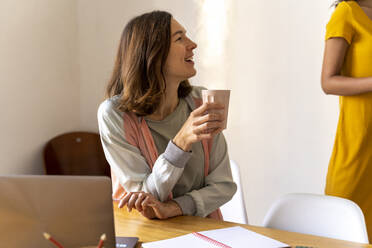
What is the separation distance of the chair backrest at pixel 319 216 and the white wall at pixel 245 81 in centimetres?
135

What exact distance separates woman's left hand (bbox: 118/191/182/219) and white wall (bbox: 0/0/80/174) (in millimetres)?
1703

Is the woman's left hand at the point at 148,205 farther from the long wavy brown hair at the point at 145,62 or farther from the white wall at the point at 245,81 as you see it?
the white wall at the point at 245,81

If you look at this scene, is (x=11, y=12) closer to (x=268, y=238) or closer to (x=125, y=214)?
(x=125, y=214)

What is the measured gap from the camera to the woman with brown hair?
4.57 feet

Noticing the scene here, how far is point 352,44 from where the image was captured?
1.82 metres

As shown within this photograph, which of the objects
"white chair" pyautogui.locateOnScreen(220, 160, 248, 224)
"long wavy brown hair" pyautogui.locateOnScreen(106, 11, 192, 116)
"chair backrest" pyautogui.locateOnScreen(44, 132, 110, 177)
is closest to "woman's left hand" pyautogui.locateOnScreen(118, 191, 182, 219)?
"long wavy brown hair" pyautogui.locateOnScreen(106, 11, 192, 116)

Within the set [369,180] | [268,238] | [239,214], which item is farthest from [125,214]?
[369,180]

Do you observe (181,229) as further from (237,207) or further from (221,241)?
(237,207)

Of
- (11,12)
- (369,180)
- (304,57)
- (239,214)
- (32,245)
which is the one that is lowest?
(239,214)

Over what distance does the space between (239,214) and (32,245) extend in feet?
3.72

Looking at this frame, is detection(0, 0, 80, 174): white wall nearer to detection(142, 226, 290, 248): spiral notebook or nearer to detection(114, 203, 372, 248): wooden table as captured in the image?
detection(114, 203, 372, 248): wooden table

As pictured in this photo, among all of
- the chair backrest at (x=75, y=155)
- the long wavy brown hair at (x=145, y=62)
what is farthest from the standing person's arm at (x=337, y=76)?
the chair backrest at (x=75, y=155)

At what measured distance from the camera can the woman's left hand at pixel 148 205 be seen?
128 centimetres

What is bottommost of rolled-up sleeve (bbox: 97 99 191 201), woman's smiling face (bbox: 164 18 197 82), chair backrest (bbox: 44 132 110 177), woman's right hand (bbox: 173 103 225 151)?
chair backrest (bbox: 44 132 110 177)
